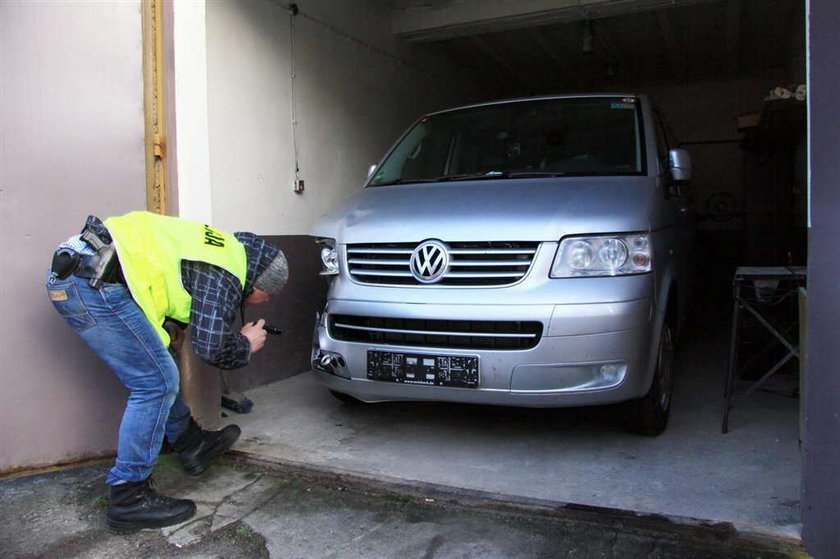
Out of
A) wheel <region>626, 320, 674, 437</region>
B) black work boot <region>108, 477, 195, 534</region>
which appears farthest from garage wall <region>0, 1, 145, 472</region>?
wheel <region>626, 320, 674, 437</region>

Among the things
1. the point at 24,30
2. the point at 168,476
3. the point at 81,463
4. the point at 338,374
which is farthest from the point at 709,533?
the point at 24,30

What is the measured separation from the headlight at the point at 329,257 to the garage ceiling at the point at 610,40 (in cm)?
403

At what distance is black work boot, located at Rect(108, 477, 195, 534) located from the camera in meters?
2.81

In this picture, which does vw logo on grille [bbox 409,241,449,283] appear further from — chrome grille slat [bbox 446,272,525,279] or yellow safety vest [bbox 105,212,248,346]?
yellow safety vest [bbox 105,212,248,346]

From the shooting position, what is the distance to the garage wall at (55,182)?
10.6ft

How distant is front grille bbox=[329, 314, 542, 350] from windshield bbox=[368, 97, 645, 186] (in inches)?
43.3

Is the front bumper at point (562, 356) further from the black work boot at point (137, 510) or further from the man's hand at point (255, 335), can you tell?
the black work boot at point (137, 510)

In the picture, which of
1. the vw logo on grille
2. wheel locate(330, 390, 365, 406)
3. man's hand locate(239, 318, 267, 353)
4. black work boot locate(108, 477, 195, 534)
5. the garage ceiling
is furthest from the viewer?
the garage ceiling

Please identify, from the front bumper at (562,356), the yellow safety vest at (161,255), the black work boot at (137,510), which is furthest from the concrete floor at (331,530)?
the yellow safety vest at (161,255)

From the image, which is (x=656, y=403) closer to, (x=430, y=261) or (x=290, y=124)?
(x=430, y=261)

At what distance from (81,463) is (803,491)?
329 centimetres

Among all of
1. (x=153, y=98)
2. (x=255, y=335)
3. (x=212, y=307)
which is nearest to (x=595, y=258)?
(x=255, y=335)

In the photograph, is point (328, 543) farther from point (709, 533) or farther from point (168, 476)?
point (709, 533)

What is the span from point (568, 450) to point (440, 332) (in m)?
0.97
